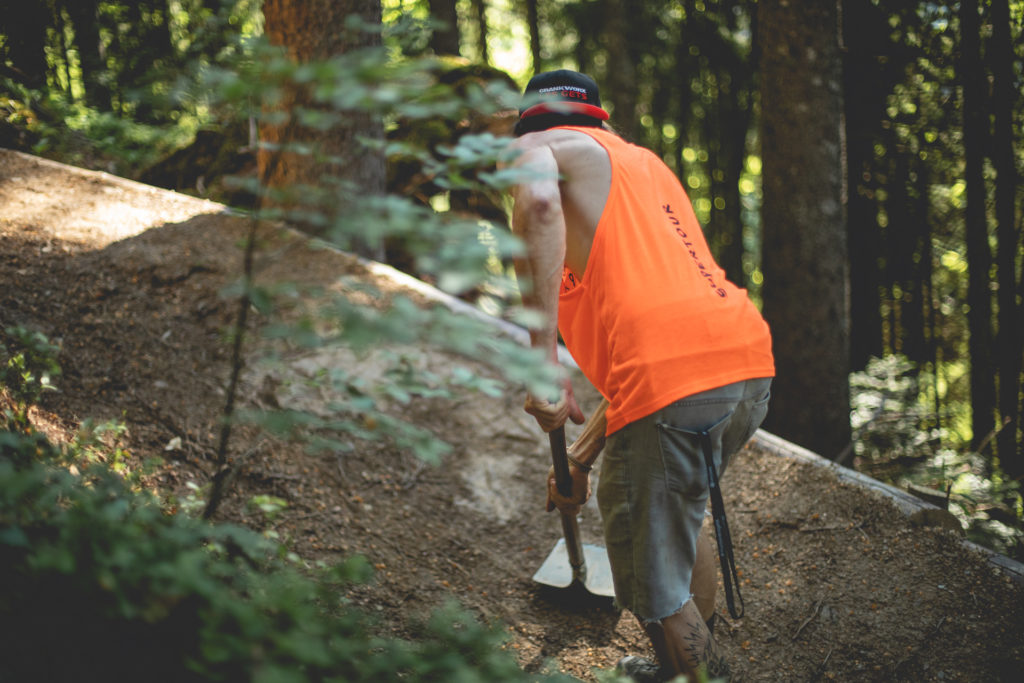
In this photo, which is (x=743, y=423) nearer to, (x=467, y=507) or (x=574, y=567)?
(x=574, y=567)

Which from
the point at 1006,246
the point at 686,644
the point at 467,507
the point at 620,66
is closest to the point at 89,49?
the point at 467,507

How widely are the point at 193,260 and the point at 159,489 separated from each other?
190cm

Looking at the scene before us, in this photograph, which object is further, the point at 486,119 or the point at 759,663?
the point at 486,119

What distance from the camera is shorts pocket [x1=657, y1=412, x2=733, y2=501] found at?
182cm

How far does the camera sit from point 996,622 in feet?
7.73

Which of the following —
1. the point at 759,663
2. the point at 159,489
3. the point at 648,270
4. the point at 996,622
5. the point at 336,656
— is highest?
the point at 648,270

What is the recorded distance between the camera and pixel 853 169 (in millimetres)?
6359

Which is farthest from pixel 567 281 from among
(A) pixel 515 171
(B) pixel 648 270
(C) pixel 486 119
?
(C) pixel 486 119

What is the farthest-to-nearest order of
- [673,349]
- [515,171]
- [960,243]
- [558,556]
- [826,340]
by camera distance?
[960,243]
[826,340]
[558,556]
[673,349]
[515,171]

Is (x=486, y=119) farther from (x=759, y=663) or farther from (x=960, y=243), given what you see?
(x=759, y=663)

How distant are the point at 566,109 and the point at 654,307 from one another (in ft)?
2.40

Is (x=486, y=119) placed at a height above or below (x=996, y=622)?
above

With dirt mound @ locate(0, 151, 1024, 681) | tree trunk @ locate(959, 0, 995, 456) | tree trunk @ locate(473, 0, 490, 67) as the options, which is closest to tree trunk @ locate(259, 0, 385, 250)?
dirt mound @ locate(0, 151, 1024, 681)

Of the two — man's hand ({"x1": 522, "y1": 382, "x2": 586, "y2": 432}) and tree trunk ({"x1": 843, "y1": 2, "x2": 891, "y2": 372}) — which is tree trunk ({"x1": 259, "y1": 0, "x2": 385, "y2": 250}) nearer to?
man's hand ({"x1": 522, "y1": 382, "x2": 586, "y2": 432})
